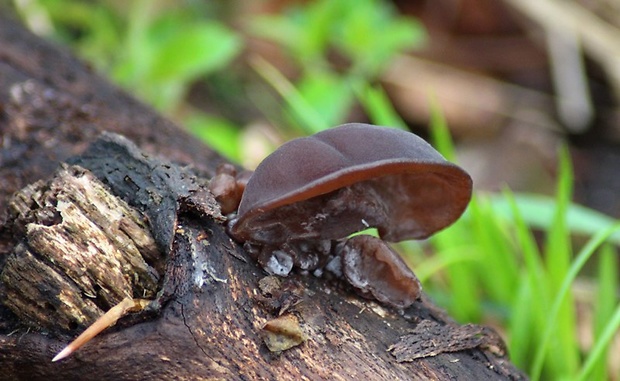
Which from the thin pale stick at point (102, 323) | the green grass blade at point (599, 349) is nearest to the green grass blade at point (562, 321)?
the green grass blade at point (599, 349)

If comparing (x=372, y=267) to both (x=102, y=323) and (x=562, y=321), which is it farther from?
(x=562, y=321)

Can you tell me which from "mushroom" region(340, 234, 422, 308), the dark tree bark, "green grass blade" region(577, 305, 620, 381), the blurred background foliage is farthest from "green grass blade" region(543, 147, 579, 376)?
"mushroom" region(340, 234, 422, 308)

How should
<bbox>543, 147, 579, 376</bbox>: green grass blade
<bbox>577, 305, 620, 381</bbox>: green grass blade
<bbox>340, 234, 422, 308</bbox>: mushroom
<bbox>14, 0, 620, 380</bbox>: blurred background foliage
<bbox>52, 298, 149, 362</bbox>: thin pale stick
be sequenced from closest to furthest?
<bbox>52, 298, 149, 362</bbox>: thin pale stick < <bbox>340, 234, 422, 308</bbox>: mushroom < <bbox>577, 305, 620, 381</bbox>: green grass blade < <bbox>543, 147, 579, 376</bbox>: green grass blade < <bbox>14, 0, 620, 380</bbox>: blurred background foliage

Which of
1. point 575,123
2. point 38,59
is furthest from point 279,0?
point 38,59

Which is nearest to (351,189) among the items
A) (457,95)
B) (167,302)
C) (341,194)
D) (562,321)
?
(341,194)

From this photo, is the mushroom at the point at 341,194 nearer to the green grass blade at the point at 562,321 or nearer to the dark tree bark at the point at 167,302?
the dark tree bark at the point at 167,302

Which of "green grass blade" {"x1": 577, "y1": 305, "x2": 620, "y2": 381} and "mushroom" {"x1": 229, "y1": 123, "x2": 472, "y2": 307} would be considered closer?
"mushroom" {"x1": 229, "y1": 123, "x2": 472, "y2": 307}

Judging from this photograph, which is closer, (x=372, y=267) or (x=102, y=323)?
(x=102, y=323)

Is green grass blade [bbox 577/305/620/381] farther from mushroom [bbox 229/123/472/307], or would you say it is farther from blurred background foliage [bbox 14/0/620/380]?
mushroom [bbox 229/123/472/307]
